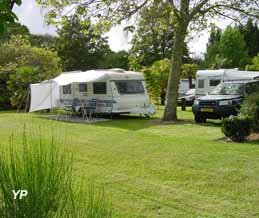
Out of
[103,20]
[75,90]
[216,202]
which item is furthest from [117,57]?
[216,202]

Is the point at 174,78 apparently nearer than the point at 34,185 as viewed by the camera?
No

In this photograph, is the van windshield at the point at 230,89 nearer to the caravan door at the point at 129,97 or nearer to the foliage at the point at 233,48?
the caravan door at the point at 129,97

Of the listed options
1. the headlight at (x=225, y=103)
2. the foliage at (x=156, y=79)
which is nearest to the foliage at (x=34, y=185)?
the headlight at (x=225, y=103)

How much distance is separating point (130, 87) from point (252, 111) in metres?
9.08

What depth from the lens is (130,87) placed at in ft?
68.1

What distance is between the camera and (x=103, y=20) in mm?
17281

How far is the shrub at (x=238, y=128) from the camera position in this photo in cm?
1152

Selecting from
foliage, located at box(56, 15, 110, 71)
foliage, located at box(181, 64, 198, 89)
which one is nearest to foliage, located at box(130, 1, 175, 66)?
foliage, located at box(181, 64, 198, 89)

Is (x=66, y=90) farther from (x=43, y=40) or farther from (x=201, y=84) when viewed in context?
(x=43, y=40)

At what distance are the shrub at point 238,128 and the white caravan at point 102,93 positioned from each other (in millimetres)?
8825

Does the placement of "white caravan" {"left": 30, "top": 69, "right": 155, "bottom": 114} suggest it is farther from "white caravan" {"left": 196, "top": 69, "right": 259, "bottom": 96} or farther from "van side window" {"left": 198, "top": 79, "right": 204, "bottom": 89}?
"van side window" {"left": 198, "top": 79, "right": 204, "bottom": 89}

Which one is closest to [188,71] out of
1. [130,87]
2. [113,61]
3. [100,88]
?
[130,87]

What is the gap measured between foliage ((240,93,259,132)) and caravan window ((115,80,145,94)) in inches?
332

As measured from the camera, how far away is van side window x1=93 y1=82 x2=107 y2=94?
20.5 metres
